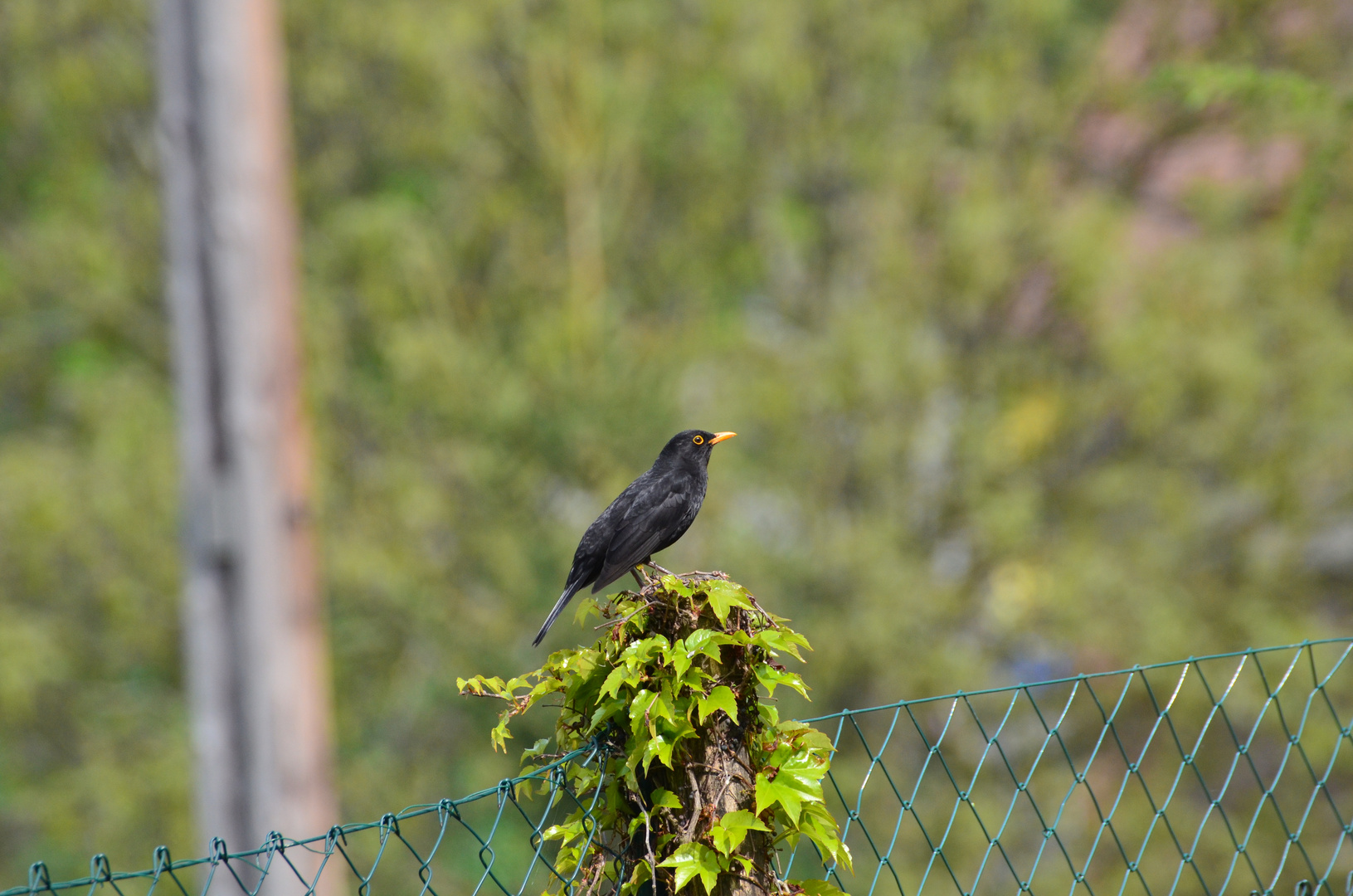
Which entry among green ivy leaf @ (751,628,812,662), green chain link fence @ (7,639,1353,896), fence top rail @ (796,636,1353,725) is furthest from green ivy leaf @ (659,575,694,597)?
green chain link fence @ (7,639,1353,896)

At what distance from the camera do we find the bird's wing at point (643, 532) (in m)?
3.15

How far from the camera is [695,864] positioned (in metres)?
1.74

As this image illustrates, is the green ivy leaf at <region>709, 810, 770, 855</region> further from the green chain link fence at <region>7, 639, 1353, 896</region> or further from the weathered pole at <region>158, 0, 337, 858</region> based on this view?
the green chain link fence at <region>7, 639, 1353, 896</region>

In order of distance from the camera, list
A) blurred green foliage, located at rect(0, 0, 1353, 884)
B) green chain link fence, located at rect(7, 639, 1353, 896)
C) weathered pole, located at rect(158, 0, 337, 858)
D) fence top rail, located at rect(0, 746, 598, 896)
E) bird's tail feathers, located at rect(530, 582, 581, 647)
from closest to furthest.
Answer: fence top rail, located at rect(0, 746, 598, 896) → bird's tail feathers, located at rect(530, 582, 581, 647) → weathered pole, located at rect(158, 0, 337, 858) → blurred green foliage, located at rect(0, 0, 1353, 884) → green chain link fence, located at rect(7, 639, 1353, 896)

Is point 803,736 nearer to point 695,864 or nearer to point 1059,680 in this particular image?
point 695,864

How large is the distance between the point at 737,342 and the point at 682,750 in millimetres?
8865

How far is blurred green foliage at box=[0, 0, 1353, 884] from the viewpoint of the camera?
32.9ft

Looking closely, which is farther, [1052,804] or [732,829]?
[1052,804]

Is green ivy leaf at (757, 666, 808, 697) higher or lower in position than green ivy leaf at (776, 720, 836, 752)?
higher

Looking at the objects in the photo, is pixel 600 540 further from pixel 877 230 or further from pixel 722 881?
pixel 877 230

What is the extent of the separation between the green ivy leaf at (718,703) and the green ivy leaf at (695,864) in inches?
7.4

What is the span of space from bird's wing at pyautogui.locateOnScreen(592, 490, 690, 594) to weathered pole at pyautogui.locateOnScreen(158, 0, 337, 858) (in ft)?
3.71

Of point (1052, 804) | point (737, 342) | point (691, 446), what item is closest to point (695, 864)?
point (691, 446)

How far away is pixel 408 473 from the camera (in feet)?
33.9
